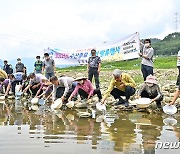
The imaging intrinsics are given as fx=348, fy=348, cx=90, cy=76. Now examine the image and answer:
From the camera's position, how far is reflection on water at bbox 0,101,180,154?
447cm

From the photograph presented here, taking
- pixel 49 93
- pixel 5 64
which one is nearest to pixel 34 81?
pixel 49 93

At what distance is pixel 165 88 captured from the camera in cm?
1071

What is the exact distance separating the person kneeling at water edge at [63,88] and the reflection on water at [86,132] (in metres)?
1.12

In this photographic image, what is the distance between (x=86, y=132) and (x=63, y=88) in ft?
13.3

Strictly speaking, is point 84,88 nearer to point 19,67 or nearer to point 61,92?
point 61,92

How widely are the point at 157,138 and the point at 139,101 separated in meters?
2.69

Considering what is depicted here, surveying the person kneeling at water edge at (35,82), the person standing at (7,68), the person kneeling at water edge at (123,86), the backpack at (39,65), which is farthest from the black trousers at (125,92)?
the person standing at (7,68)

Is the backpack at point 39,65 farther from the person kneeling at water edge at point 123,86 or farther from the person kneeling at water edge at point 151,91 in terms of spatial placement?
the person kneeling at water edge at point 151,91

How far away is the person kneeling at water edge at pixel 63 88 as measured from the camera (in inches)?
350

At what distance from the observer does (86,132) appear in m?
5.49

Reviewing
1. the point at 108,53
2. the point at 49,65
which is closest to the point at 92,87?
the point at 49,65

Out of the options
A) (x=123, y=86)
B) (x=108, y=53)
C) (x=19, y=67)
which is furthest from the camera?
(x=108, y=53)

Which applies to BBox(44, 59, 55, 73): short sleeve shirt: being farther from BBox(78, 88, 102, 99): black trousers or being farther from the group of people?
BBox(78, 88, 102, 99): black trousers

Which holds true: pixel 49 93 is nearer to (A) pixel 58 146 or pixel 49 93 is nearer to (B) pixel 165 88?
(B) pixel 165 88
